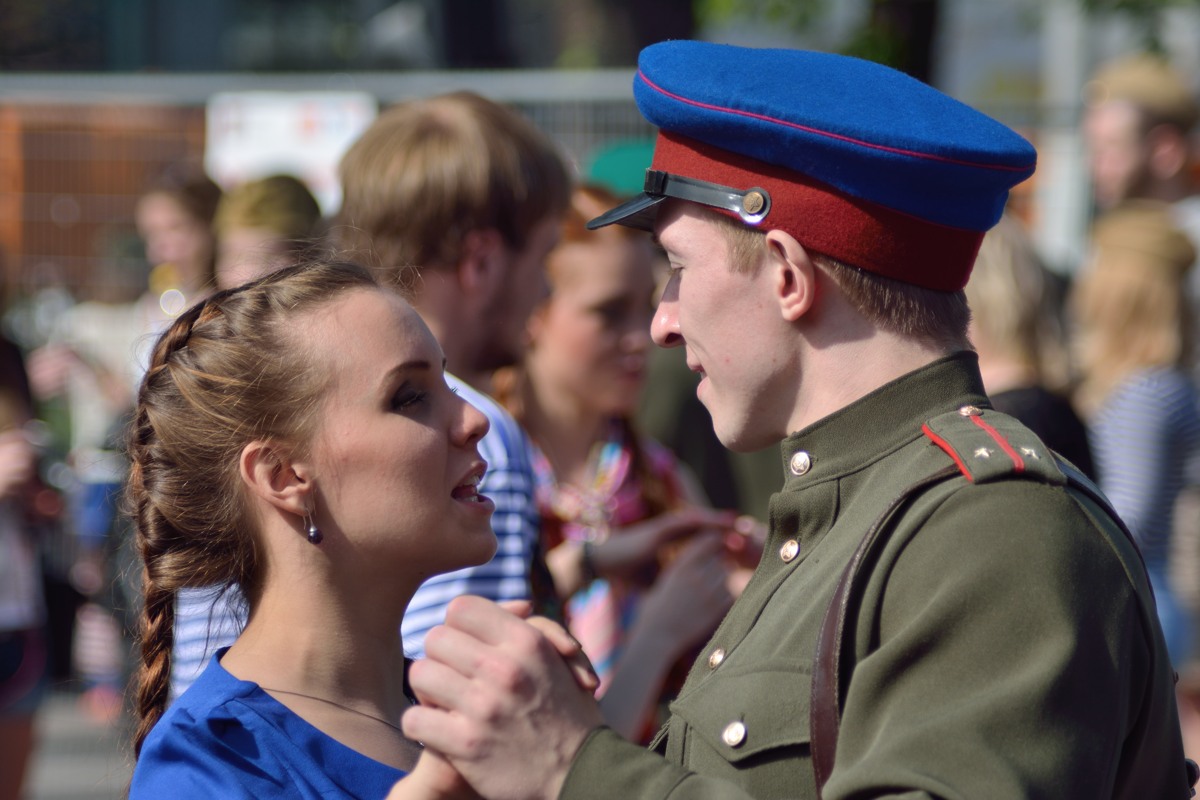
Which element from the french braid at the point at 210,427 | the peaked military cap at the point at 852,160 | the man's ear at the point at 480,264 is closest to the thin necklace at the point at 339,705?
the french braid at the point at 210,427

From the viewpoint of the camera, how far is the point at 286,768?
1.98 m

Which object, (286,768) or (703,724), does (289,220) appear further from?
(703,724)

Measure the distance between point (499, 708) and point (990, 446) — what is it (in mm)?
637

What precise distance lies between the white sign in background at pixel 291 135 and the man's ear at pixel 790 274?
19.9 feet

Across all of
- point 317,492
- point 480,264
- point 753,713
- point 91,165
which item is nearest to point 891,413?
point 753,713

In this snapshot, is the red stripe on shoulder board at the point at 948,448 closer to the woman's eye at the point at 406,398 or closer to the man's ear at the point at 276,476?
the woman's eye at the point at 406,398

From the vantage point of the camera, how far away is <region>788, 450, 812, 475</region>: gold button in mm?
1904

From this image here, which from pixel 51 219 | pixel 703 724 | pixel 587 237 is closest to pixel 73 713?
pixel 51 219

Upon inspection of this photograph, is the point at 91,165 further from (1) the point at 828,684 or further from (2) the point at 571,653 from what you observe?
(1) the point at 828,684

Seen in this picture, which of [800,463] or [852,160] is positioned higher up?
[852,160]

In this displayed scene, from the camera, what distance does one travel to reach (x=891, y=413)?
1.85 metres

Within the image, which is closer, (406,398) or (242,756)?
(242,756)

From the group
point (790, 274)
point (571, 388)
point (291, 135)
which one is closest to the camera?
point (790, 274)

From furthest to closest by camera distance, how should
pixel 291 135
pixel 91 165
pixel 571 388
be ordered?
pixel 91 165 < pixel 291 135 < pixel 571 388
